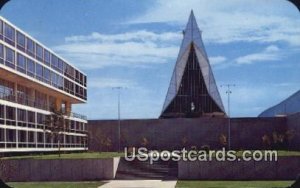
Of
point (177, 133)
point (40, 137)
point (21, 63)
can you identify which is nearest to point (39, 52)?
point (21, 63)

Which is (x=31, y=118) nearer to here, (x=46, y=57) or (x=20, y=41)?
(x=20, y=41)

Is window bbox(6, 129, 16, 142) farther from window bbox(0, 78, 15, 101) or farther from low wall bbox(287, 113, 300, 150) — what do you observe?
low wall bbox(287, 113, 300, 150)

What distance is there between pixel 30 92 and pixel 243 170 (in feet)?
73.6

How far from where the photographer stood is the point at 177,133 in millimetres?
51125

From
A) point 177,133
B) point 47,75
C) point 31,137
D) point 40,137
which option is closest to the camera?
point 31,137

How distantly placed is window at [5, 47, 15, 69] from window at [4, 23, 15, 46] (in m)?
0.59

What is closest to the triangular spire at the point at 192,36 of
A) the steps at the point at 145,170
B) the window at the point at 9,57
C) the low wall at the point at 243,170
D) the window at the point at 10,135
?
the window at the point at 9,57

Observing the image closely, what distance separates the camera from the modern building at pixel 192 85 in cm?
7131

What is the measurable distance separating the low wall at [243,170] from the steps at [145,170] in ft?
4.30

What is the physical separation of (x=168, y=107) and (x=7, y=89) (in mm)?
39247

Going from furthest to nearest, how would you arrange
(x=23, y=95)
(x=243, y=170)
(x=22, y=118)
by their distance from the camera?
(x=23, y=95) → (x=22, y=118) → (x=243, y=170)

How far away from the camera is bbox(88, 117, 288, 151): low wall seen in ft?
164

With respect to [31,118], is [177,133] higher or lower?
lower

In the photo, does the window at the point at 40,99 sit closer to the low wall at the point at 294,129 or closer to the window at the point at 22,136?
the window at the point at 22,136
